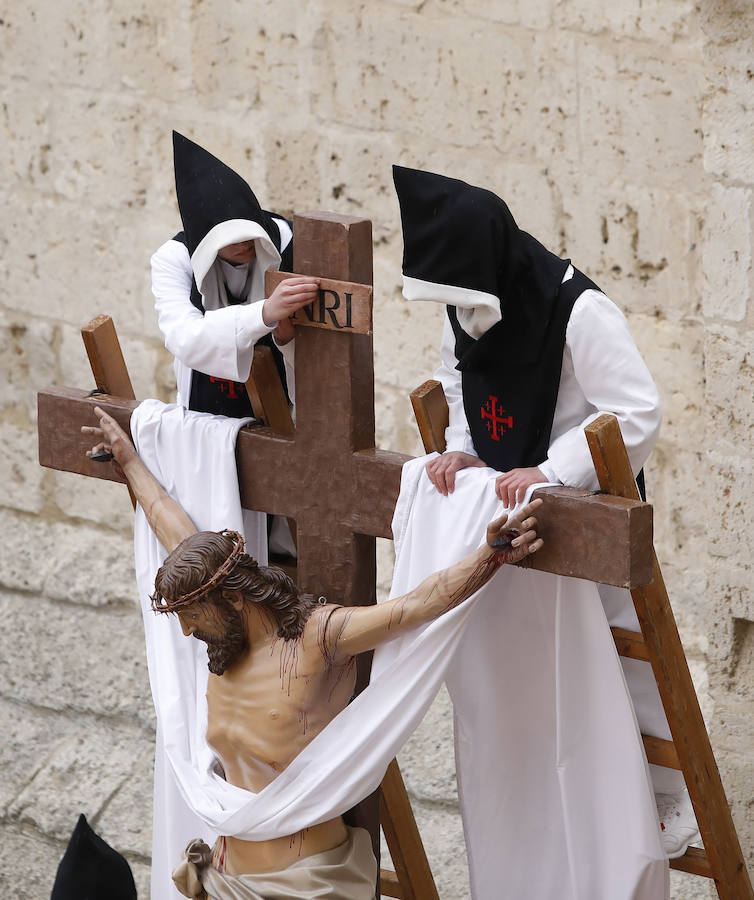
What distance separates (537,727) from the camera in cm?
310

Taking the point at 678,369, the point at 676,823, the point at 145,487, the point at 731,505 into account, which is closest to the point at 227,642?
the point at 145,487

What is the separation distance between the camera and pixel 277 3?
508 centimetres

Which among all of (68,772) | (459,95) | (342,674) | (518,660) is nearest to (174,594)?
(342,674)

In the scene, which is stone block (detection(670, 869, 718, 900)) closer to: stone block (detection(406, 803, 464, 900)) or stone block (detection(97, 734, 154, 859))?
stone block (detection(406, 803, 464, 900))

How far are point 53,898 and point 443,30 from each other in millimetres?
2834

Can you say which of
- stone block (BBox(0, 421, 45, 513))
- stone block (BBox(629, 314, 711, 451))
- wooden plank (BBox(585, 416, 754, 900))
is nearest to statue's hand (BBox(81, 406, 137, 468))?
wooden plank (BBox(585, 416, 754, 900))

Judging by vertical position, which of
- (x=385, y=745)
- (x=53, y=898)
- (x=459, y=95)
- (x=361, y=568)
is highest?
(x=459, y=95)

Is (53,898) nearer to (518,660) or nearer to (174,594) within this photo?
(174,594)

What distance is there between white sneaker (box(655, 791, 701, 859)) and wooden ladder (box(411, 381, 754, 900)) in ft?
0.12

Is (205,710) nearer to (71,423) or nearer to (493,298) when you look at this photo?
(71,423)

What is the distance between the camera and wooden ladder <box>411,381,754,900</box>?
274 cm

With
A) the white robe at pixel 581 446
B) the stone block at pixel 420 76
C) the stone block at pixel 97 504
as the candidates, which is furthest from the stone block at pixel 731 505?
the stone block at pixel 97 504

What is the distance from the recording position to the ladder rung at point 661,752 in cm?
317

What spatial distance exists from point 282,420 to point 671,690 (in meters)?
0.93
